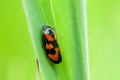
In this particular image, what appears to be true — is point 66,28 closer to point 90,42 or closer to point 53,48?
point 53,48

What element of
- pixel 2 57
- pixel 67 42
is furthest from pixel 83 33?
pixel 2 57

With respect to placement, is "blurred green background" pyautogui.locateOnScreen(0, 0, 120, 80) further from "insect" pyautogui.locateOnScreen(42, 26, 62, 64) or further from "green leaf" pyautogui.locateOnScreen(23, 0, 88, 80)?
"green leaf" pyautogui.locateOnScreen(23, 0, 88, 80)

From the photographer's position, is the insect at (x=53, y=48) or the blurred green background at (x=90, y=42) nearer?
the insect at (x=53, y=48)

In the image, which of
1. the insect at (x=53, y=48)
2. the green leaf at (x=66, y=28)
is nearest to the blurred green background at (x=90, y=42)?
the insect at (x=53, y=48)

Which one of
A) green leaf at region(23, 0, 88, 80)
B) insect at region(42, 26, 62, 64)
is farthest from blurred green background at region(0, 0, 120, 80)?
green leaf at region(23, 0, 88, 80)

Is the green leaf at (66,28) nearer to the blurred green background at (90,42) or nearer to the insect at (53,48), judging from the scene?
the insect at (53,48)

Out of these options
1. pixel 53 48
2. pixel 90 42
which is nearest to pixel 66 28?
pixel 53 48
